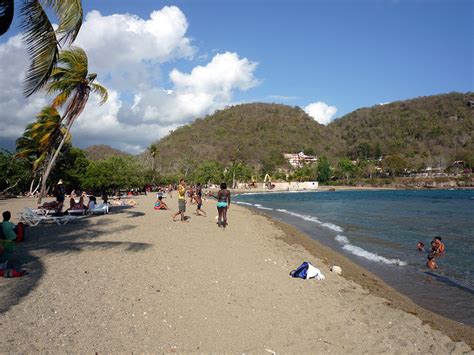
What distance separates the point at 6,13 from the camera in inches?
256

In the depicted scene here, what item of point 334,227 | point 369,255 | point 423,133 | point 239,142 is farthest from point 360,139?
point 369,255

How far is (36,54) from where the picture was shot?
6.68 metres

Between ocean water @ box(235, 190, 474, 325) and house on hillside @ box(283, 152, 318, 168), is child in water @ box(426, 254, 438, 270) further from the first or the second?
house on hillside @ box(283, 152, 318, 168)

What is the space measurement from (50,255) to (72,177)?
31.5 metres

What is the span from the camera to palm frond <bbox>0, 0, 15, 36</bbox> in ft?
21.1

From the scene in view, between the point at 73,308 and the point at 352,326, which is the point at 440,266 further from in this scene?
the point at 73,308

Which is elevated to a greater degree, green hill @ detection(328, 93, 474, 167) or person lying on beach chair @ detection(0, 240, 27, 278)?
green hill @ detection(328, 93, 474, 167)

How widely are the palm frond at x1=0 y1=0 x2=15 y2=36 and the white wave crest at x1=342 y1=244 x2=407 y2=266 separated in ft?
38.2

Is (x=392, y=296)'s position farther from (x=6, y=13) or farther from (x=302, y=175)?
(x=302, y=175)

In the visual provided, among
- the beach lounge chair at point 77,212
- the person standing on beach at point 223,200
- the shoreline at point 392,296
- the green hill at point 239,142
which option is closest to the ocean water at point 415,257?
the shoreline at point 392,296

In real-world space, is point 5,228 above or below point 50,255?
above

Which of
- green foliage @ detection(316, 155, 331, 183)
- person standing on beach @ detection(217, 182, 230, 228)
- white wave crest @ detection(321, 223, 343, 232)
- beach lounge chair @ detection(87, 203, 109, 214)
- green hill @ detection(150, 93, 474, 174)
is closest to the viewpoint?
person standing on beach @ detection(217, 182, 230, 228)

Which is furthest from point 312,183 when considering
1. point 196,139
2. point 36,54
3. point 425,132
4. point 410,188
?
point 36,54

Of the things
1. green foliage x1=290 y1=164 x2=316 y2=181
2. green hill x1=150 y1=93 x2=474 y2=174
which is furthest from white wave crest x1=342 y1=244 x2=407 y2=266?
green hill x1=150 y1=93 x2=474 y2=174
